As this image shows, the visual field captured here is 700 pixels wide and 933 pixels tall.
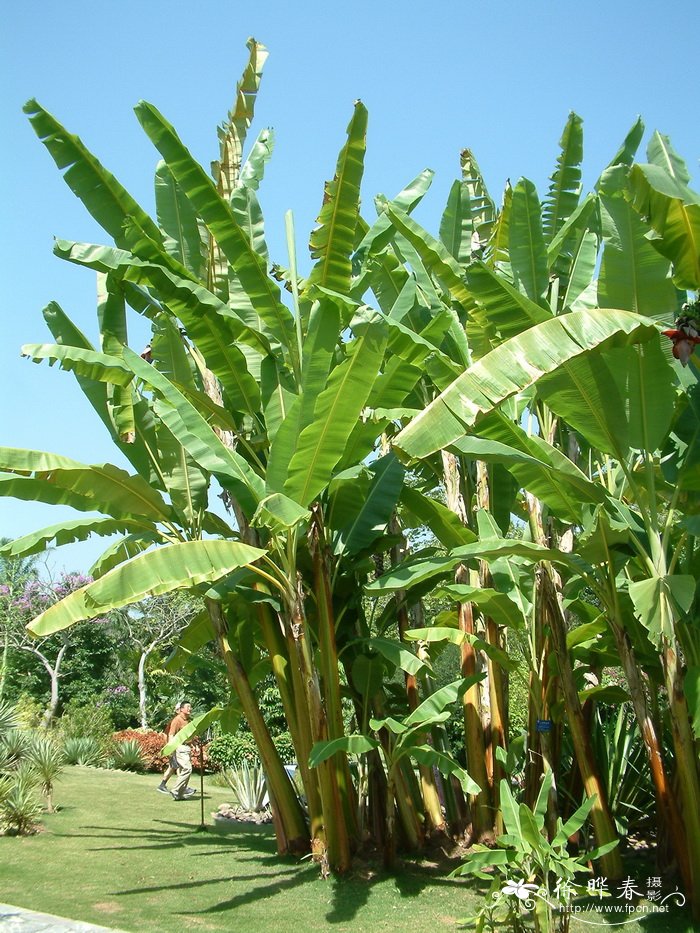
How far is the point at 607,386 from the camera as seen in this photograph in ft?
19.1

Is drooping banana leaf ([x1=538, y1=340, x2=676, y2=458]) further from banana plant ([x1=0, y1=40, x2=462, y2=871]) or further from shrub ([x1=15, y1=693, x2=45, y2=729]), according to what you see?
shrub ([x1=15, y1=693, x2=45, y2=729])

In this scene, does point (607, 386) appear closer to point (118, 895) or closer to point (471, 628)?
point (471, 628)

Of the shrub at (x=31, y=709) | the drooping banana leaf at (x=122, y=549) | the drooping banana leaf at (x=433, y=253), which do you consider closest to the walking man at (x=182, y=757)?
the drooping banana leaf at (x=122, y=549)

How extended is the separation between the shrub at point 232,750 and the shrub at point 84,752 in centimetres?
261

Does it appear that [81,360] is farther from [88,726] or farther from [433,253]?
[88,726]

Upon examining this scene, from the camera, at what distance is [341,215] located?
7.52 m

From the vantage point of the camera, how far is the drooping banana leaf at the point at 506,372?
16.1ft

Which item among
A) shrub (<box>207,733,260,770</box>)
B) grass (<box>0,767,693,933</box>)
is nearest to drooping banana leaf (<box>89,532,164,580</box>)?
grass (<box>0,767,693,933</box>)

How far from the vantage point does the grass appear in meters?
5.99

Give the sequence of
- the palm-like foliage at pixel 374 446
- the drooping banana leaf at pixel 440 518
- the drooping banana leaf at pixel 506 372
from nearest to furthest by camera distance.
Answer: the drooping banana leaf at pixel 506 372, the palm-like foliage at pixel 374 446, the drooping banana leaf at pixel 440 518

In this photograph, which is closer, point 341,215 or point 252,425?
point 341,215

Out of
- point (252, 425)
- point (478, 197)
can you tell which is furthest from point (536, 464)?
point (478, 197)

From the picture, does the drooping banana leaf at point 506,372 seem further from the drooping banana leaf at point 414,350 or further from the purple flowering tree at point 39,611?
the purple flowering tree at point 39,611

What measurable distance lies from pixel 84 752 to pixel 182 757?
5378mm
